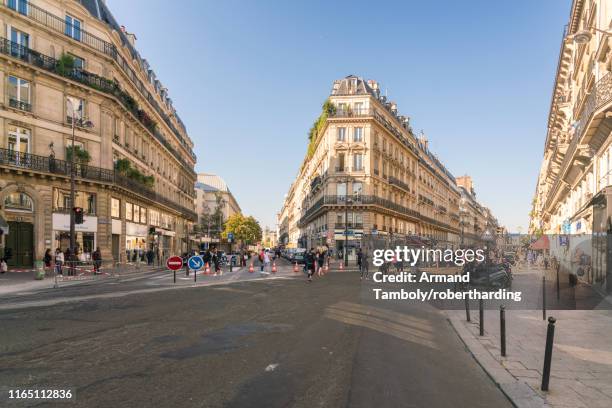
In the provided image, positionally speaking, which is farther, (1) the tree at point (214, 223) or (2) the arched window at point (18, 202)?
(1) the tree at point (214, 223)

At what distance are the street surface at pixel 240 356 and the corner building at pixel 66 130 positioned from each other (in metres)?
14.8

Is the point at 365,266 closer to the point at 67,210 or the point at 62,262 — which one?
the point at 62,262

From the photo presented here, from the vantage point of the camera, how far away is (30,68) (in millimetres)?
28266

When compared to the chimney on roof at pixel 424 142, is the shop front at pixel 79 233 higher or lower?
lower

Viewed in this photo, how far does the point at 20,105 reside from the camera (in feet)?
92.4

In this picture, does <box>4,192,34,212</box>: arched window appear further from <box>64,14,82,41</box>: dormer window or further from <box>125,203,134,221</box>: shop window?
<box>64,14,82,41</box>: dormer window

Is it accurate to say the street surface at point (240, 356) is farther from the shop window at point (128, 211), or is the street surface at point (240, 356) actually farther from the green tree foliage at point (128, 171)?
the shop window at point (128, 211)

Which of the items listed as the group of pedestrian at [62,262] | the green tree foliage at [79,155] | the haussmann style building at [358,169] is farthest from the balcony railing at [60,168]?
the haussmann style building at [358,169]

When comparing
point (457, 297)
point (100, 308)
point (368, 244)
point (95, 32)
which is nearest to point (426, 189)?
point (368, 244)

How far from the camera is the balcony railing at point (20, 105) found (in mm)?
27769

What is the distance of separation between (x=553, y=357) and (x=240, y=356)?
4.78 metres

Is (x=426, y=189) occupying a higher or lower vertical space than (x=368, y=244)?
higher

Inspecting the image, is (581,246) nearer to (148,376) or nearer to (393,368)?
(393,368)

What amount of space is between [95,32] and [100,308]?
27.1 m
